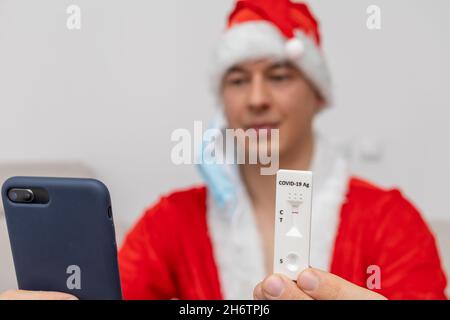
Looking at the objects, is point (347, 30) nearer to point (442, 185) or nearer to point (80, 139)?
point (442, 185)

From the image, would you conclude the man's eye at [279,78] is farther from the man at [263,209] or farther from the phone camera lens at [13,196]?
the phone camera lens at [13,196]

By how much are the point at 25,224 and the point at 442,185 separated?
0.86 m

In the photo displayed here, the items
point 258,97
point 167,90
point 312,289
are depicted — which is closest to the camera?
point 312,289

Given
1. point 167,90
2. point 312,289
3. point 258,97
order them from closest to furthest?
1. point 312,289
2. point 258,97
3. point 167,90

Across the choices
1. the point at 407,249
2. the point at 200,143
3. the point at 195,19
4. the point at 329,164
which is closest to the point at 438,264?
the point at 407,249

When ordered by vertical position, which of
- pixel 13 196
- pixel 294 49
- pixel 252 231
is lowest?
pixel 252 231

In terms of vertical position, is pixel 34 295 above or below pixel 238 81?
below

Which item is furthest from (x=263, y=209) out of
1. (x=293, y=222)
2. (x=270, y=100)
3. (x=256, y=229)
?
(x=293, y=222)

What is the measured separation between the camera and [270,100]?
67 centimetres

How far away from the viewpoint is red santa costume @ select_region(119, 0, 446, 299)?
0.66 metres

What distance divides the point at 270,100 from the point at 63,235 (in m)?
0.35

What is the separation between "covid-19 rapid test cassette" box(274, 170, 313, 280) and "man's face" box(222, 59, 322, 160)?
32cm

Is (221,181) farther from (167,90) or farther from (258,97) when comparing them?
(167,90)

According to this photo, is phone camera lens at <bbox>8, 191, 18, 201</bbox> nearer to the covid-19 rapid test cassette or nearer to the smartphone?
the smartphone
